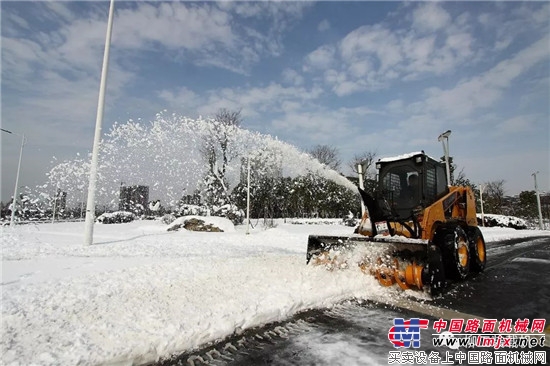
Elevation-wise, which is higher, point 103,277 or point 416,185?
point 416,185

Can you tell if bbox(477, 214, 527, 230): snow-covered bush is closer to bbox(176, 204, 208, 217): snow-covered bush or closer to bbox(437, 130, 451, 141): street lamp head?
bbox(437, 130, 451, 141): street lamp head

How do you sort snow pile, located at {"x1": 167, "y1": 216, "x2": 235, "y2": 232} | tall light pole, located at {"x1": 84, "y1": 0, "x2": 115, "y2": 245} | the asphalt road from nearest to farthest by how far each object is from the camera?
the asphalt road
tall light pole, located at {"x1": 84, "y1": 0, "x2": 115, "y2": 245}
snow pile, located at {"x1": 167, "y1": 216, "x2": 235, "y2": 232}

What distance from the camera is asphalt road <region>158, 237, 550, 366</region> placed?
308 cm

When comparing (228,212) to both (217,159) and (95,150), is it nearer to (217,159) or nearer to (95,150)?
(217,159)

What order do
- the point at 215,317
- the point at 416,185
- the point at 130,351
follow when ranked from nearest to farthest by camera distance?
the point at 130,351, the point at 215,317, the point at 416,185

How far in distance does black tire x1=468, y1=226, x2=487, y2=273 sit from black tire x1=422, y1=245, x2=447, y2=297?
8.27 feet

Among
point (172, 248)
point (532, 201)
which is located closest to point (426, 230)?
point (172, 248)

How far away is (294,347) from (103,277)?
13.1 feet

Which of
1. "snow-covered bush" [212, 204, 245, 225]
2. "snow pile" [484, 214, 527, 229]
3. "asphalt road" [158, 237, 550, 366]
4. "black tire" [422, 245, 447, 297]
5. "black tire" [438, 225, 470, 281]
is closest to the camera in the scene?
"asphalt road" [158, 237, 550, 366]

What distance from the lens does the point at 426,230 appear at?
5.95 m

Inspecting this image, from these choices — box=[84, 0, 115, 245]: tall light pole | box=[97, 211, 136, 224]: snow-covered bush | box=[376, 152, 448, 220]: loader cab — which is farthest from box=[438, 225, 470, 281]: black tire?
box=[97, 211, 136, 224]: snow-covered bush

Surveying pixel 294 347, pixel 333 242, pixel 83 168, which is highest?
pixel 83 168

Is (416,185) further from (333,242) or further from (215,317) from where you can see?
(215,317)

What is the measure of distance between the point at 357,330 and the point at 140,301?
9.35ft
